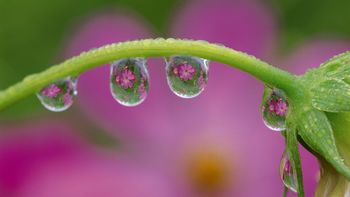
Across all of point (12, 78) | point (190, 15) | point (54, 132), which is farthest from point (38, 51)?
point (54, 132)

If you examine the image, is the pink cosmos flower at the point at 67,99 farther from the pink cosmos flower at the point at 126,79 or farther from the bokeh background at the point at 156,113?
the bokeh background at the point at 156,113

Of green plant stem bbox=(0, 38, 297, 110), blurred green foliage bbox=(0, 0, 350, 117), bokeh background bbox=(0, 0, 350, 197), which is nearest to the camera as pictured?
green plant stem bbox=(0, 38, 297, 110)

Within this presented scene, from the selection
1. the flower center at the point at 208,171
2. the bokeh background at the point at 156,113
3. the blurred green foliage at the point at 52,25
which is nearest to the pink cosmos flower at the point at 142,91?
the bokeh background at the point at 156,113

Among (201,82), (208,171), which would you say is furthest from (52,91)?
(208,171)

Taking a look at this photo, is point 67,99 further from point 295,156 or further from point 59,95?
point 295,156

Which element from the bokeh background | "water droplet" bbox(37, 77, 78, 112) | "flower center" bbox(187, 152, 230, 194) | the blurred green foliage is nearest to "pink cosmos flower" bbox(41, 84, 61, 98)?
"water droplet" bbox(37, 77, 78, 112)

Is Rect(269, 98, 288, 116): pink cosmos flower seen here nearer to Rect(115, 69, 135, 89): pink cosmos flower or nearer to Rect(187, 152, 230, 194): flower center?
Rect(115, 69, 135, 89): pink cosmos flower

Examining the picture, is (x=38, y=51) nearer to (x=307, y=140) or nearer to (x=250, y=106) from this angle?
(x=250, y=106)
